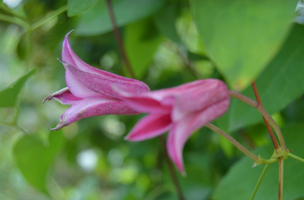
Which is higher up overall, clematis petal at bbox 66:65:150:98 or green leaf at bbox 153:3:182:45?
clematis petal at bbox 66:65:150:98

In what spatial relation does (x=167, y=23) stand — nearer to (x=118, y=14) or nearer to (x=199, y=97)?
(x=118, y=14)

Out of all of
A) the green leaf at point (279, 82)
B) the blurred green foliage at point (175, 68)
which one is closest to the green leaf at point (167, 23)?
the blurred green foliage at point (175, 68)

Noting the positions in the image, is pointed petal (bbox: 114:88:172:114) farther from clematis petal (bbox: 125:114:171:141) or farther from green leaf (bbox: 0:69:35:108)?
green leaf (bbox: 0:69:35:108)

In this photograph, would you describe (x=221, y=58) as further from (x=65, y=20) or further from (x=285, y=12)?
(x=65, y=20)

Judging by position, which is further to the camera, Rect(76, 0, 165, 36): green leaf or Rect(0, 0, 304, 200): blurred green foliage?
Rect(76, 0, 165, 36): green leaf

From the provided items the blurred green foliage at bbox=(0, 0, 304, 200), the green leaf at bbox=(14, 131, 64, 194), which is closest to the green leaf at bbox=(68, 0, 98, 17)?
the blurred green foliage at bbox=(0, 0, 304, 200)

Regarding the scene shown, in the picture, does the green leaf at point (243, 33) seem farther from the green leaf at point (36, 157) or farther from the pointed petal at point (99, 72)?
the green leaf at point (36, 157)

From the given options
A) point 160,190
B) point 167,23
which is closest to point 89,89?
point 167,23
